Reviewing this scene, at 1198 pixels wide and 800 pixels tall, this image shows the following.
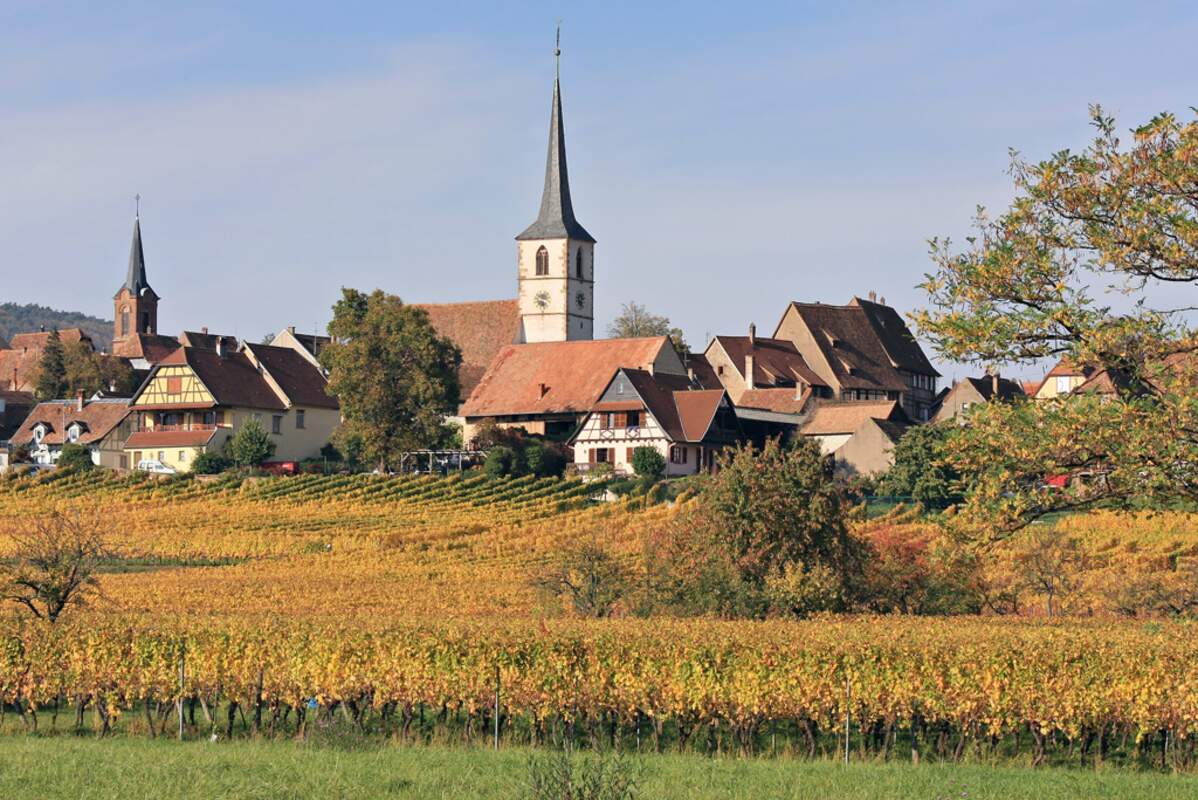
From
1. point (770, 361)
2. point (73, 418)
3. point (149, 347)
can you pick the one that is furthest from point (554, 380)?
point (149, 347)

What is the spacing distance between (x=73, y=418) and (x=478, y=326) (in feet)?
98.3

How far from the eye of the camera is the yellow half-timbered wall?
95.6m

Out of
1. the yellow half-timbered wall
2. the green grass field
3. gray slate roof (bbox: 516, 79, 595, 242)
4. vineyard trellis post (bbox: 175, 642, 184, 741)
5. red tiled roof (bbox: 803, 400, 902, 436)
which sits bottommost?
the green grass field

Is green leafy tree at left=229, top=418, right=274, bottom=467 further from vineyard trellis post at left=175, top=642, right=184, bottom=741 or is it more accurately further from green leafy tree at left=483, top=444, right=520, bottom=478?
vineyard trellis post at left=175, top=642, right=184, bottom=741

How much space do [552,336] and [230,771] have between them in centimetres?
9976

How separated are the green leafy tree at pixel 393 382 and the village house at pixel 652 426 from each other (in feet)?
23.1

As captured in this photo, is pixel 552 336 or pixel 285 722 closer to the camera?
pixel 285 722

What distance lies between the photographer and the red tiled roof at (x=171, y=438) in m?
93.3

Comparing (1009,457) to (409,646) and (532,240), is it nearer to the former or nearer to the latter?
(409,646)

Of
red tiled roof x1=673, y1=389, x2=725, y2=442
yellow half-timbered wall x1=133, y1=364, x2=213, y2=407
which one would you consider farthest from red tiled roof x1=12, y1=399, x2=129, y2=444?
red tiled roof x1=673, y1=389, x2=725, y2=442

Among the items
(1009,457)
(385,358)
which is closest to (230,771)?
(1009,457)

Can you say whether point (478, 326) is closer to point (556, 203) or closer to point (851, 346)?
point (556, 203)

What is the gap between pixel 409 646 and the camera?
26.4m

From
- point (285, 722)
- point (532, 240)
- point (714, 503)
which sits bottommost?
point (285, 722)
